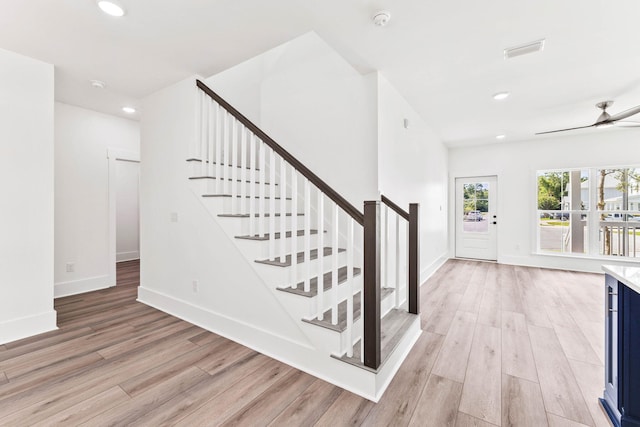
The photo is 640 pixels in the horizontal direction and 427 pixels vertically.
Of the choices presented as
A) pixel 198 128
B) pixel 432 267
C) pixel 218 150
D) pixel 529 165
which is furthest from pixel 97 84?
pixel 529 165

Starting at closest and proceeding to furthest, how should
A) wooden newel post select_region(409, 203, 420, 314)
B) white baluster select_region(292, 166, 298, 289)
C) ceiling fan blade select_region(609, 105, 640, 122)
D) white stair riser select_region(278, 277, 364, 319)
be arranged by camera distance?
white stair riser select_region(278, 277, 364, 319) < white baluster select_region(292, 166, 298, 289) < wooden newel post select_region(409, 203, 420, 314) < ceiling fan blade select_region(609, 105, 640, 122)

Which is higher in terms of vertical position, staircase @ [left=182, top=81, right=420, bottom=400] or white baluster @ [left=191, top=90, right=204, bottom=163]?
white baluster @ [left=191, top=90, right=204, bottom=163]

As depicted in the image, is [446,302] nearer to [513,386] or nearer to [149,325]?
[513,386]

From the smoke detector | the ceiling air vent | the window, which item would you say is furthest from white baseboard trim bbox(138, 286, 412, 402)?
the window

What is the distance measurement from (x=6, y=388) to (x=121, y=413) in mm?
959

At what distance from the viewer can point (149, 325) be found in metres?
2.90

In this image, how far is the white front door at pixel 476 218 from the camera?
627cm

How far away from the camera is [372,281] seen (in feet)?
5.91

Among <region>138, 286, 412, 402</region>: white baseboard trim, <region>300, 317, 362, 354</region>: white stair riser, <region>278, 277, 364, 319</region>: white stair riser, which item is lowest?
<region>138, 286, 412, 402</region>: white baseboard trim

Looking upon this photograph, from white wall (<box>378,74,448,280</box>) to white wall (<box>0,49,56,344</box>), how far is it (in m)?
3.33

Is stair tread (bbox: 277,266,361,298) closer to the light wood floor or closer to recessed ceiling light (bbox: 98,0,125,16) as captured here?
the light wood floor

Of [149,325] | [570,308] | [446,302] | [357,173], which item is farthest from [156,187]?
[570,308]

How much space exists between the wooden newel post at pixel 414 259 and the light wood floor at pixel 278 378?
1.11ft

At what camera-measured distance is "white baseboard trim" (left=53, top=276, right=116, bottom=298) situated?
3781 mm
